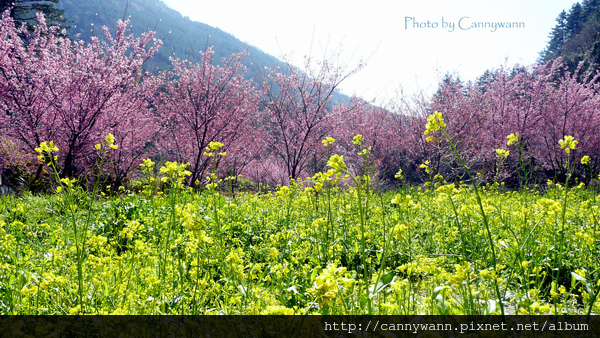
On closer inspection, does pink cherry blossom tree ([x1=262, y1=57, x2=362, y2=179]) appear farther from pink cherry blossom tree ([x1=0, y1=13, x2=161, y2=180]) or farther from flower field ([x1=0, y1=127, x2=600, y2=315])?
flower field ([x1=0, y1=127, x2=600, y2=315])

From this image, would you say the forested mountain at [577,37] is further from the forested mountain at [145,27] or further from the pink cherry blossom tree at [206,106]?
the forested mountain at [145,27]

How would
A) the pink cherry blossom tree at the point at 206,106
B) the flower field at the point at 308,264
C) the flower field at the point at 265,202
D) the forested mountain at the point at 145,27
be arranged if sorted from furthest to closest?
1. the forested mountain at the point at 145,27
2. the pink cherry blossom tree at the point at 206,106
3. the flower field at the point at 265,202
4. the flower field at the point at 308,264

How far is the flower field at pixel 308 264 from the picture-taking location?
63.1 inches

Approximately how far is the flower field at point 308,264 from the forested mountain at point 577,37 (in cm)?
2938

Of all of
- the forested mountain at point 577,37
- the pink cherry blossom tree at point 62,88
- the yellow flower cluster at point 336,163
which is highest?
the forested mountain at point 577,37

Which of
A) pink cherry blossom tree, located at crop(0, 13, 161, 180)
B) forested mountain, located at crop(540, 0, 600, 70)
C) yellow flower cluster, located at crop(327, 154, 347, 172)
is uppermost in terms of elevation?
forested mountain, located at crop(540, 0, 600, 70)

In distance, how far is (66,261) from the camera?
8.66 feet

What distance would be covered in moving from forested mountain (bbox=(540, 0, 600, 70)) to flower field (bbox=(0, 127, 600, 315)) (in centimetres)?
2938

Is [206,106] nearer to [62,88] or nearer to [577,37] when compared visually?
[62,88]

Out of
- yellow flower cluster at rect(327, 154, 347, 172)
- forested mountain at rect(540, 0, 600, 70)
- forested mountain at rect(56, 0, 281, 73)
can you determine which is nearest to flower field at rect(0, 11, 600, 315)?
yellow flower cluster at rect(327, 154, 347, 172)

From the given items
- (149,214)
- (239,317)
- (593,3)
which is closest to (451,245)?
(239,317)

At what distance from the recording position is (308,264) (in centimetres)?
262

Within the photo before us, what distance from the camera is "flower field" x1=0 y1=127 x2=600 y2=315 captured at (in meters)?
1.60

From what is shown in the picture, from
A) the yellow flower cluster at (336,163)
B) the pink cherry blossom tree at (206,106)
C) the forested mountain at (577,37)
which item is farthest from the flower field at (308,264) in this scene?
the forested mountain at (577,37)
